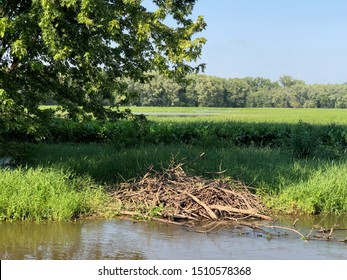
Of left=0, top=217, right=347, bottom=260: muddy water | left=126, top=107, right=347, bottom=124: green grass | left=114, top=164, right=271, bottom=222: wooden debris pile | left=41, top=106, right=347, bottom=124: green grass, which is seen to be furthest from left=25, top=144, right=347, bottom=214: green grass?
left=126, top=107, right=347, bottom=124: green grass

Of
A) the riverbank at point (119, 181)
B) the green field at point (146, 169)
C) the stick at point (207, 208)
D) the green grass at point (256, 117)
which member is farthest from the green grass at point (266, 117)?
the stick at point (207, 208)

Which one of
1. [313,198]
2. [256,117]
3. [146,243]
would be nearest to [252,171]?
[313,198]

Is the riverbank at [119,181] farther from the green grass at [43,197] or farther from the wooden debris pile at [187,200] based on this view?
the wooden debris pile at [187,200]

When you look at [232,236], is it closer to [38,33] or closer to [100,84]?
[100,84]

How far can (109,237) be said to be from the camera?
23.5ft

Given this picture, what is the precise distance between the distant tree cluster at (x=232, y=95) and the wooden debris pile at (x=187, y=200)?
6454cm

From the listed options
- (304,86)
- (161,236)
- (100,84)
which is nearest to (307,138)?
(100,84)

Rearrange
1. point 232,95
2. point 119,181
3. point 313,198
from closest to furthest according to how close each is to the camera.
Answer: point 313,198, point 119,181, point 232,95

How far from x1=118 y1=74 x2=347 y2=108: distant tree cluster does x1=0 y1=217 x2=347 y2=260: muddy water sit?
217ft

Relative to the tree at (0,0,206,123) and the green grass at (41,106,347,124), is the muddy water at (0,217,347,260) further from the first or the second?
the green grass at (41,106,347,124)

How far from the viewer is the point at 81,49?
27.9 ft

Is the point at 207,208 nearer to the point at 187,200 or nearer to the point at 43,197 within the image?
the point at 187,200

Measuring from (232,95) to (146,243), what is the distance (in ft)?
315

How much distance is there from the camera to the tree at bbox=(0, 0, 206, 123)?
800 centimetres
